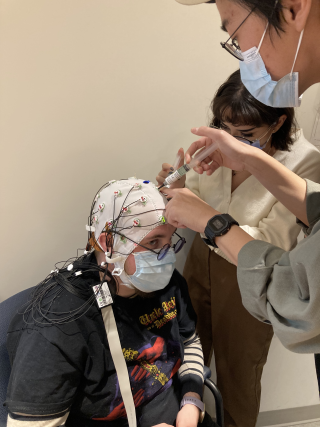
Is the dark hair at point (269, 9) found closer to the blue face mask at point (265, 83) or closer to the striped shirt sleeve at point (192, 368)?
the blue face mask at point (265, 83)

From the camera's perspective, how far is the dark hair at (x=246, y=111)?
4.00 feet

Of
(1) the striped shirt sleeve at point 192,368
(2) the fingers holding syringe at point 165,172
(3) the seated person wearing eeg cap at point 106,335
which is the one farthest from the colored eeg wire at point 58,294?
(1) the striped shirt sleeve at point 192,368

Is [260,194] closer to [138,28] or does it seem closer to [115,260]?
[115,260]

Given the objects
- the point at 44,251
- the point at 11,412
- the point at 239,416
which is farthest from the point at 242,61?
the point at 239,416

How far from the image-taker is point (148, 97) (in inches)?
54.4

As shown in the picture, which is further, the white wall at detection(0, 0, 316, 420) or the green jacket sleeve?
the white wall at detection(0, 0, 316, 420)

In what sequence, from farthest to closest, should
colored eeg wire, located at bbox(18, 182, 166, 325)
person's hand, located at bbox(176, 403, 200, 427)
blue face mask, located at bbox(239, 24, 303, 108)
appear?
person's hand, located at bbox(176, 403, 200, 427) < colored eeg wire, located at bbox(18, 182, 166, 325) < blue face mask, located at bbox(239, 24, 303, 108)

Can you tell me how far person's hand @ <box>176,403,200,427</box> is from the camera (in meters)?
1.14

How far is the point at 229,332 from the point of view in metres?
1.52

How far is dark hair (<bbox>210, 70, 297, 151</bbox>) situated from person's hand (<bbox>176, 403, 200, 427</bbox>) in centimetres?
122

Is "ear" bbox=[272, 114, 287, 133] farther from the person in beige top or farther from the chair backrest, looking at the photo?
the chair backrest

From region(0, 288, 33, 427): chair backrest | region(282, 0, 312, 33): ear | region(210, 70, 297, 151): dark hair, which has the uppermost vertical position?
region(282, 0, 312, 33): ear

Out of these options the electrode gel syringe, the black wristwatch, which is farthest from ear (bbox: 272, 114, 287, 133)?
the black wristwatch

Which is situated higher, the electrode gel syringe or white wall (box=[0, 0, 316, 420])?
white wall (box=[0, 0, 316, 420])
